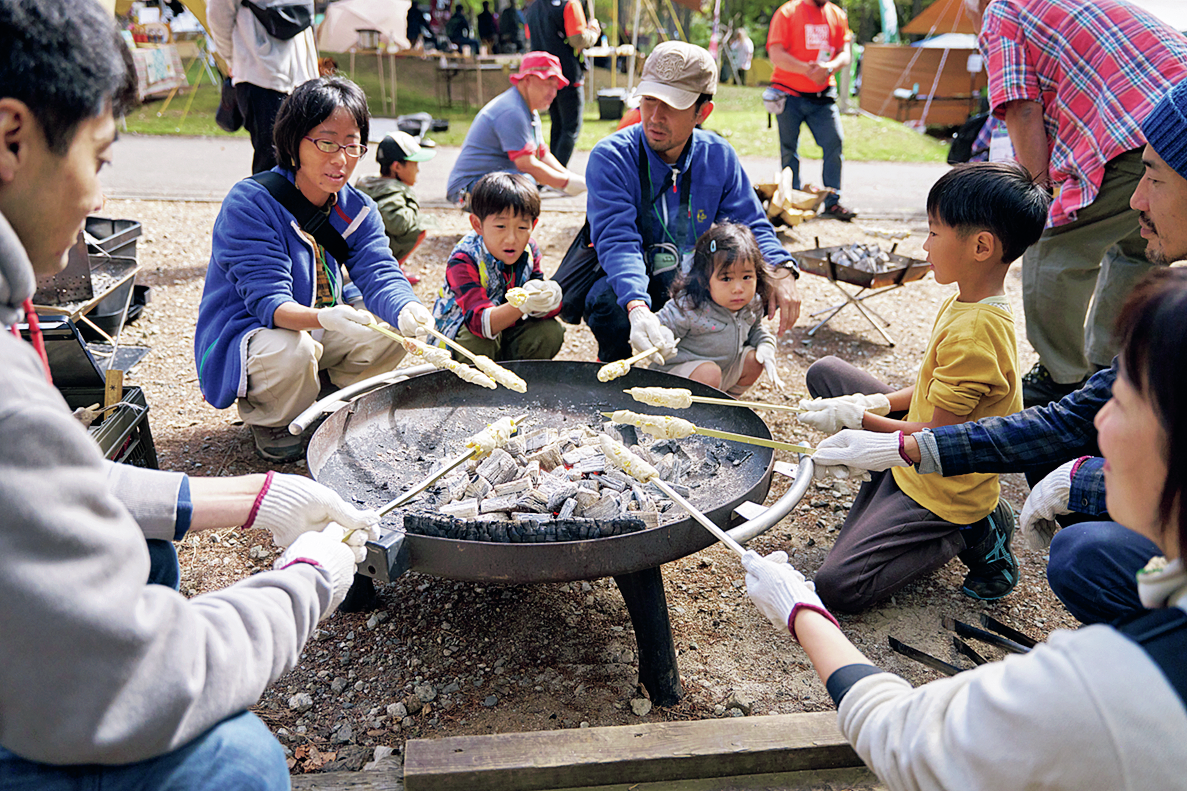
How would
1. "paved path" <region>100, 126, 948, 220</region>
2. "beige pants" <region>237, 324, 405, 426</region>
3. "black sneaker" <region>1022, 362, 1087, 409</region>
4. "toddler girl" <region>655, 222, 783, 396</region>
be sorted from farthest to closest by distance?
"paved path" <region>100, 126, 948, 220</region> < "black sneaker" <region>1022, 362, 1087, 409</region> < "toddler girl" <region>655, 222, 783, 396</region> < "beige pants" <region>237, 324, 405, 426</region>

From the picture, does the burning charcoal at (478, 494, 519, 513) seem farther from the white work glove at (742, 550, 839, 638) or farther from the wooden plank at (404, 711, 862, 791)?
the white work glove at (742, 550, 839, 638)

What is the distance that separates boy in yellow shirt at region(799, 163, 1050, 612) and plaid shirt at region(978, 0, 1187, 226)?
1239 mm

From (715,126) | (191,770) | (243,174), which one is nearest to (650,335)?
(191,770)

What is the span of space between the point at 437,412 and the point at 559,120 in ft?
18.4

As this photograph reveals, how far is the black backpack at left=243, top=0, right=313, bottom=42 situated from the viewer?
16.7 feet

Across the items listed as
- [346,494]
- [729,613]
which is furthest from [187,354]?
[729,613]

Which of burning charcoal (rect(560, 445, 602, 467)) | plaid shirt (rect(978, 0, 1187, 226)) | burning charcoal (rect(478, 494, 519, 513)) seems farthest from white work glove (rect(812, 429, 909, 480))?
plaid shirt (rect(978, 0, 1187, 226))

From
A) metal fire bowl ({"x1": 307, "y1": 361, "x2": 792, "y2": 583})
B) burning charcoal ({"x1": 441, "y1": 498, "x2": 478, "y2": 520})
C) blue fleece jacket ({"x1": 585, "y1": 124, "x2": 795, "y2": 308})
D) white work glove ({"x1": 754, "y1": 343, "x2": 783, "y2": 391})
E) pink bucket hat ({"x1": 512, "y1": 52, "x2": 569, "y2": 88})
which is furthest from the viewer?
pink bucket hat ({"x1": 512, "y1": 52, "x2": 569, "y2": 88})

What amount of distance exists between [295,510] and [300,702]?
81 centimetres

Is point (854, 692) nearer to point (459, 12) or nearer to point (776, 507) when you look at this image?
point (776, 507)

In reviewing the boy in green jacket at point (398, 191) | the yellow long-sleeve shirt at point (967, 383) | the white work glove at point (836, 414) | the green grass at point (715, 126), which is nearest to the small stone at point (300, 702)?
the white work glove at point (836, 414)

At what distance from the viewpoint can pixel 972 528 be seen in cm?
284

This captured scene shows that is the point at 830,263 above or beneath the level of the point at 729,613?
above

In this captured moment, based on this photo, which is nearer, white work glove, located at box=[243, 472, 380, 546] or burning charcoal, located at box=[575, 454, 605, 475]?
white work glove, located at box=[243, 472, 380, 546]
